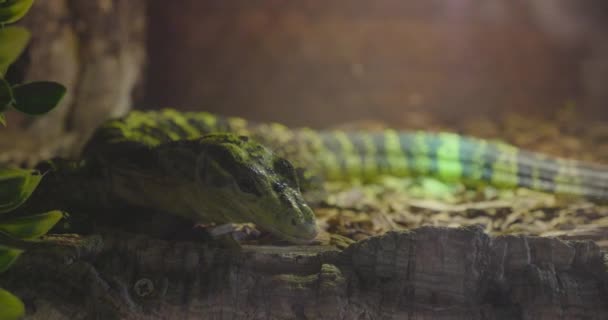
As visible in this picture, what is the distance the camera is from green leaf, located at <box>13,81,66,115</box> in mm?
2027

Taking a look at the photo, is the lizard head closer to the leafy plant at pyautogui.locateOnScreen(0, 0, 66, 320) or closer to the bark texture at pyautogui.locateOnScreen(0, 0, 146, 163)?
the leafy plant at pyautogui.locateOnScreen(0, 0, 66, 320)

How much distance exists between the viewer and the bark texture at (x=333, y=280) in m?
2.19

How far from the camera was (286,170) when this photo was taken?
2.76 meters

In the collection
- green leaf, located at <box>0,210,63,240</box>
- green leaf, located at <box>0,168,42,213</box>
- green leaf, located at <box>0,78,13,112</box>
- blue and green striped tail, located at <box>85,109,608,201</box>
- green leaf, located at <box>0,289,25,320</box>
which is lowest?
green leaf, located at <box>0,289,25,320</box>

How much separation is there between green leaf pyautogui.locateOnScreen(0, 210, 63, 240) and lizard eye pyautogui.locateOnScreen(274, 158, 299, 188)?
105cm

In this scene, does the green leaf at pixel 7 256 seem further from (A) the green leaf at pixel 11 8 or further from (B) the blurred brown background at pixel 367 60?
(B) the blurred brown background at pixel 367 60

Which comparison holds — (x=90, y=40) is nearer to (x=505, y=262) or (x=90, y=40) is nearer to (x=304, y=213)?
(x=304, y=213)

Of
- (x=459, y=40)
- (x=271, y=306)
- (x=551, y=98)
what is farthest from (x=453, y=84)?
(x=271, y=306)

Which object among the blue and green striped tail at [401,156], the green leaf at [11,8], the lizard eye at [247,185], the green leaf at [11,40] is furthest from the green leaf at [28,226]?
the blue and green striped tail at [401,156]

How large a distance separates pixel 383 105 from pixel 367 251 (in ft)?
13.8

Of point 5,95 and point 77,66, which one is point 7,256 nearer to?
point 5,95

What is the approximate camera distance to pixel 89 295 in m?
2.20

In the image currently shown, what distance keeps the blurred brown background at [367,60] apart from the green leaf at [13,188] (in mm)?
4107

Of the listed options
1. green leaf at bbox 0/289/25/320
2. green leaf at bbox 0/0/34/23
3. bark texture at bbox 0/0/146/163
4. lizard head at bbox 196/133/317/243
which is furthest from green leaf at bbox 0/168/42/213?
Answer: bark texture at bbox 0/0/146/163
